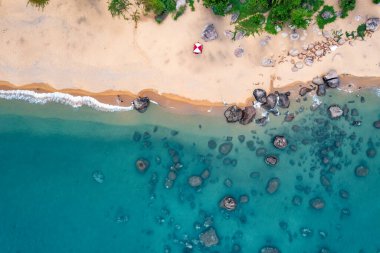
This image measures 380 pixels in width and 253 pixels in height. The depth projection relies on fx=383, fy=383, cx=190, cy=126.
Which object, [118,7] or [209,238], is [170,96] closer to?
[118,7]

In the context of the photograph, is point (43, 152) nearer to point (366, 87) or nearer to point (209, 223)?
point (209, 223)

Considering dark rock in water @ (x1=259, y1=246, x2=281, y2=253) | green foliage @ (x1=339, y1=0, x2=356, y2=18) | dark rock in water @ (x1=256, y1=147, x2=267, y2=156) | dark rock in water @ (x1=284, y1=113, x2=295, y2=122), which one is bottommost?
dark rock in water @ (x1=259, y1=246, x2=281, y2=253)

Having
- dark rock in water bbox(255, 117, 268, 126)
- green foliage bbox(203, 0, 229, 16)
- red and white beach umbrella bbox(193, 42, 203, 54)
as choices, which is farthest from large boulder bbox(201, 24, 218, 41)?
dark rock in water bbox(255, 117, 268, 126)

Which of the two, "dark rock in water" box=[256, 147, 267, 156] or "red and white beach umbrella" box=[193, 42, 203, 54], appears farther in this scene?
"dark rock in water" box=[256, 147, 267, 156]

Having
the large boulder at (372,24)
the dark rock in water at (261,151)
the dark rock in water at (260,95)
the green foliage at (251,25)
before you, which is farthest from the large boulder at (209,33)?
the large boulder at (372,24)

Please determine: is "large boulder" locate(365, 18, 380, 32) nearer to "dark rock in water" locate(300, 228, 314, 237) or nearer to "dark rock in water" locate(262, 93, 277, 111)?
"dark rock in water" locate(262, 93, 277, 111)

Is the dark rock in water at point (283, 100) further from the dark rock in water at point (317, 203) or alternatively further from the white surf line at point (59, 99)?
the white surf line at point (59, 99)
